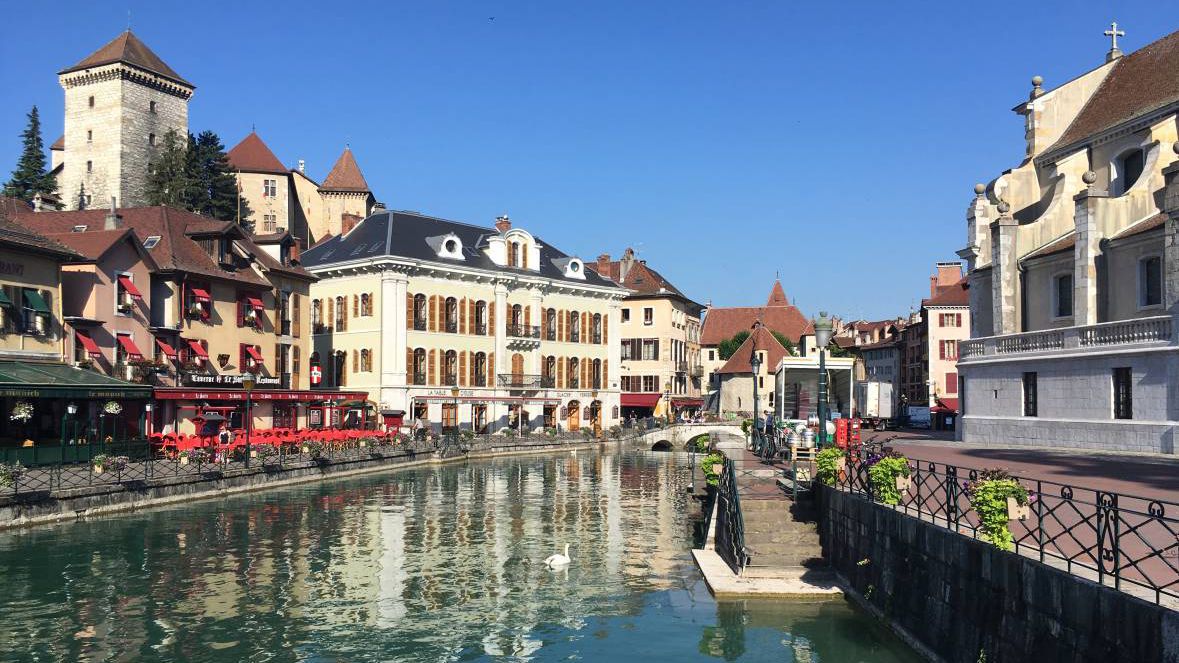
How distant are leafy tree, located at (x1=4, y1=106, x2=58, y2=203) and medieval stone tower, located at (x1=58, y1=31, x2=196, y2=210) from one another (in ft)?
6.80

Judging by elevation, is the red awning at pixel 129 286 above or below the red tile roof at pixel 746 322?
below

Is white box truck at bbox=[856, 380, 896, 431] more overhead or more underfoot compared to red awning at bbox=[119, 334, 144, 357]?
more underfoot

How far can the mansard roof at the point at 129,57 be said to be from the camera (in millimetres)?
89625

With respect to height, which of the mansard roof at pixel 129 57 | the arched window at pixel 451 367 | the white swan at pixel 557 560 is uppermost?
the mansard roof at pixel 129 57

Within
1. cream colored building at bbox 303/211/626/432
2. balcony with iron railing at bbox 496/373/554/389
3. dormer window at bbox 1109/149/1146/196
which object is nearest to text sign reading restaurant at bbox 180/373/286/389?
cream colored building at bbox 303/211/626/432

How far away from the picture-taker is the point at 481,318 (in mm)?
66938

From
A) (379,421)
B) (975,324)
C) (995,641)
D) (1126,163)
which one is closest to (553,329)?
(379,421)

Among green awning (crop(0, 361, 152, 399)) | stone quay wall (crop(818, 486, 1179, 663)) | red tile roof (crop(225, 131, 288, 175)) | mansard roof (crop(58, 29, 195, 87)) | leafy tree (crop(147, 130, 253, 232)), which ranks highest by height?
mansard roof (crop(58, 29, 195, 87))

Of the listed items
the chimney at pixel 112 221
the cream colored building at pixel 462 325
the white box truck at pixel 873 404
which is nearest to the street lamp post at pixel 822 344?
the white box truck at pixel 873 404

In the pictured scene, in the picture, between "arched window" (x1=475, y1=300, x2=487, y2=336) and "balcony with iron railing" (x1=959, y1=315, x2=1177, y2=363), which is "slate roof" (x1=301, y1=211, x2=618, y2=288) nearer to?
"arched window" (x1=475, y1=300, x2=487, y2=336)

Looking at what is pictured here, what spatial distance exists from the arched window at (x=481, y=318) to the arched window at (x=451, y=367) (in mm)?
2811

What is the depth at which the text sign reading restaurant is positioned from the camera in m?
44.1

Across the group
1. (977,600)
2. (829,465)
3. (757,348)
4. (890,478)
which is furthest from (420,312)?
(977,600)

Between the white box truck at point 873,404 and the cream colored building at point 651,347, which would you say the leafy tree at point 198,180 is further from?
the white box truck at point 873,404
